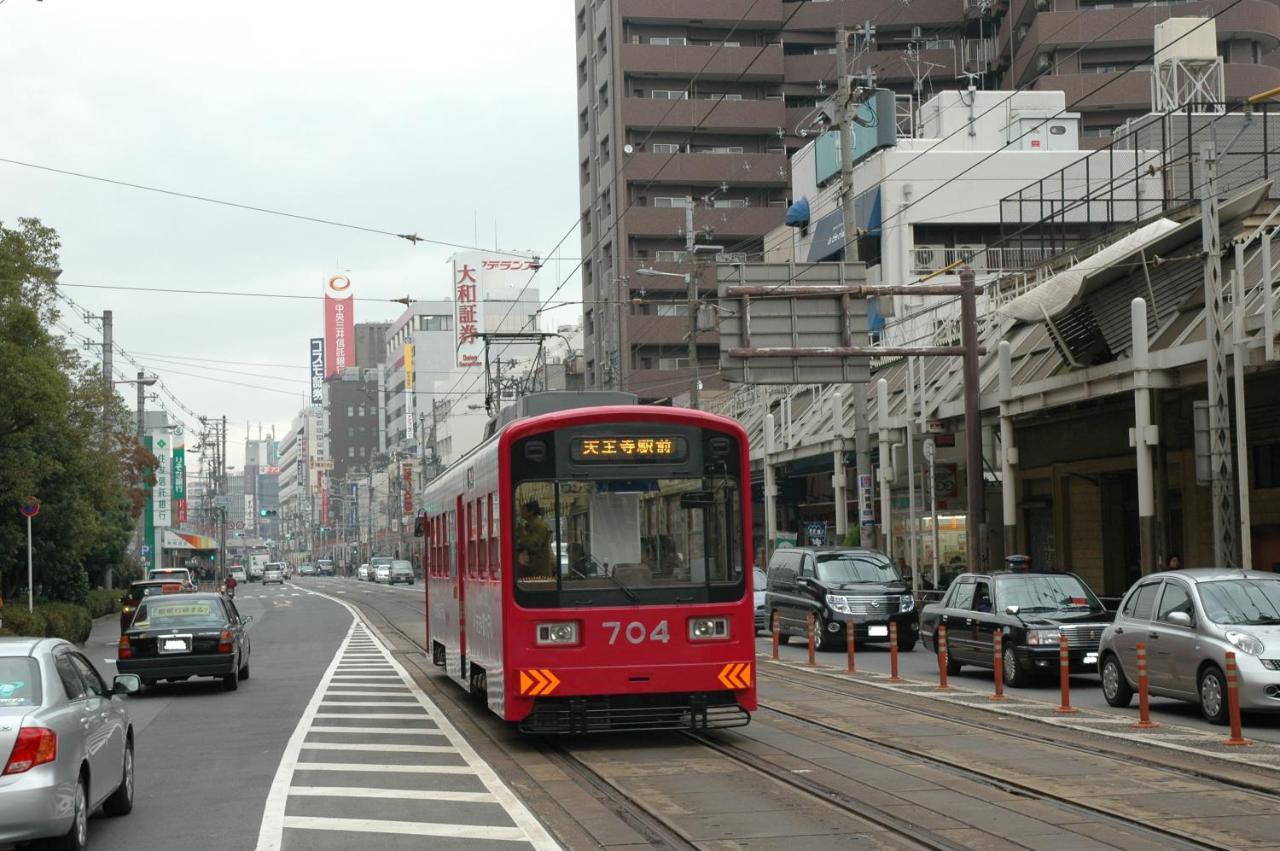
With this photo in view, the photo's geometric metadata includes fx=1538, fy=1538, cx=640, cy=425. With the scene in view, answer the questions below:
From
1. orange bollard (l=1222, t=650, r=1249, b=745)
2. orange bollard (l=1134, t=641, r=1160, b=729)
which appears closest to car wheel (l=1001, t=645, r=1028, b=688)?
orange bollard (l=1134, t=641, r=1160, b=729)

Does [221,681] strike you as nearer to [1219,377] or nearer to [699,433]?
[699,433]

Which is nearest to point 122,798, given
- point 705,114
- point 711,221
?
point 705,114

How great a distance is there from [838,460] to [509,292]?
96.4m

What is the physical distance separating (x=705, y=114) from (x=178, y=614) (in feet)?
218

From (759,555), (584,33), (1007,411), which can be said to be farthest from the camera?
(584,33)

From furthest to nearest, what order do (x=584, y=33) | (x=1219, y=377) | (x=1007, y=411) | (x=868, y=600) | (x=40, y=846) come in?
(x=584, y=33) < (x=1007, y=411) < (x=868, y=600) < (x=1219, y=377) < (x=40, y=846)

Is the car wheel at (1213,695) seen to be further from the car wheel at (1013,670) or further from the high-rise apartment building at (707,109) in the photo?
the high-rise apartment building at (707,109)

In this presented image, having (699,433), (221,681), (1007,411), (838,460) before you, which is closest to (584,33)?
(838,460)

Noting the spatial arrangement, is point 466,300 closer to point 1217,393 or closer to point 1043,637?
point 1217,393

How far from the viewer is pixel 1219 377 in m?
23.9

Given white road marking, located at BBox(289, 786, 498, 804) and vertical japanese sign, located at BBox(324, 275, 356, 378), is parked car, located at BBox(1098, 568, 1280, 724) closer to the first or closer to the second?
white road marking, located at BBox(289, 786, 498, 804)

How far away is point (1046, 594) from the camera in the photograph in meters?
21.5

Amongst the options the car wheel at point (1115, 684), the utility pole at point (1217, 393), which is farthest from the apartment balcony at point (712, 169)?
the car wheel at point (1115, 684)

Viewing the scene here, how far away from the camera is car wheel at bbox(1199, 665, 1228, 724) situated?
15.4 metres
